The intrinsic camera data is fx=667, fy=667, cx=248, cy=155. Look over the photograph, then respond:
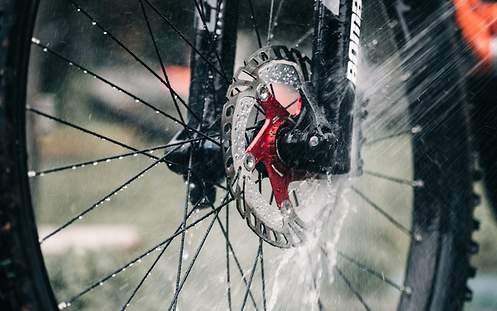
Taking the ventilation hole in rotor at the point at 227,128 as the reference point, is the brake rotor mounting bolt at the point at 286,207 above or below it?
below

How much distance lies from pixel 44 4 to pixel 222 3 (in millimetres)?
1469

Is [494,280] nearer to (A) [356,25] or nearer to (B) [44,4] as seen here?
(A) [356,25]

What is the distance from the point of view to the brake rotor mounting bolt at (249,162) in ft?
3.55

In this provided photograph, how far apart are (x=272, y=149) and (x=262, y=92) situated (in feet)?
0.32

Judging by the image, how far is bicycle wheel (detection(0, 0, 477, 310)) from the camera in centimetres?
109

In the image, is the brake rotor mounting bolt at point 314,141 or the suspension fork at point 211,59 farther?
the suspension fork at point 211,59

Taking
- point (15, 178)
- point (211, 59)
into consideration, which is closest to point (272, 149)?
point (211, 59)

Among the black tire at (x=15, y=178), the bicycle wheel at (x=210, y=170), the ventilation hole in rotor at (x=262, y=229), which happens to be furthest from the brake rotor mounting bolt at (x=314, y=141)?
the black tire at (x=15, y=178)

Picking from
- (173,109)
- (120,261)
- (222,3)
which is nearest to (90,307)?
(120,261)

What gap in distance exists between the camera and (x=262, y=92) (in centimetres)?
112

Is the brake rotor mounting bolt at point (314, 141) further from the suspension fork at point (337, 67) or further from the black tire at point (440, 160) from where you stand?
the black tire at point (440, 160)

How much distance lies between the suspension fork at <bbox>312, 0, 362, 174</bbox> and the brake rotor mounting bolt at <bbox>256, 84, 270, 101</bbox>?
0.09 meters

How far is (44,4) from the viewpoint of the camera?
8.23ft

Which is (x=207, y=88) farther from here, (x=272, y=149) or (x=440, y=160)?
(x=440, y=160)
